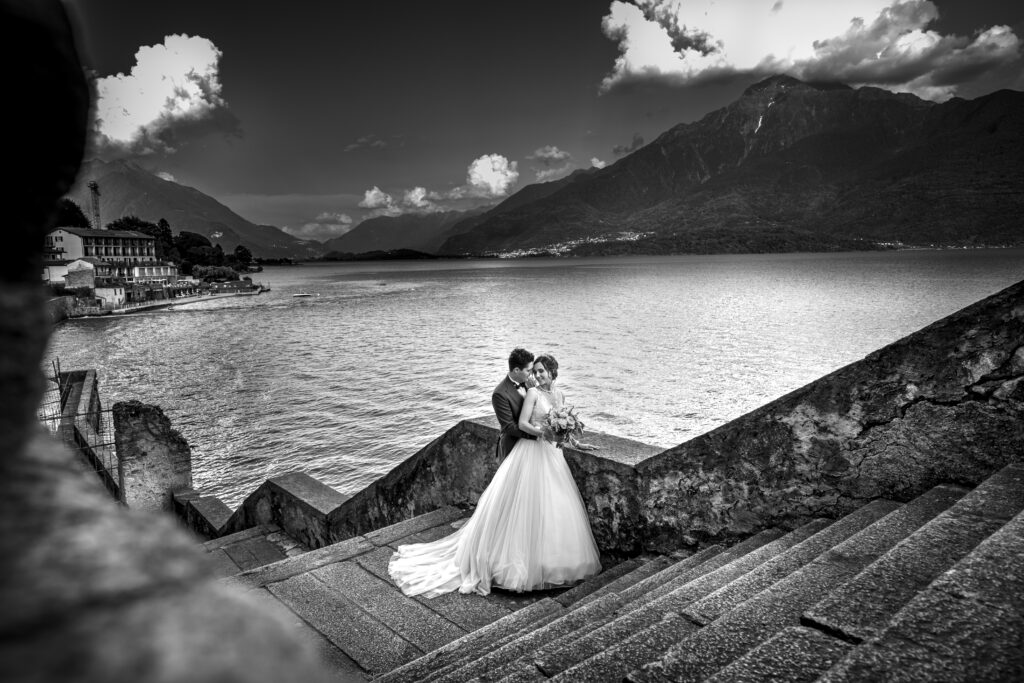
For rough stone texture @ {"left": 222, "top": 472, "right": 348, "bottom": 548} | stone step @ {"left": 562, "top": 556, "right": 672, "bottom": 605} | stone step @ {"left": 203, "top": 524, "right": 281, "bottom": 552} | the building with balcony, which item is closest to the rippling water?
rough stone texture @ {"left": 222, "top": 472, "right": 348, "bottom": 548}

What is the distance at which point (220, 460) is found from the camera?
18484mm

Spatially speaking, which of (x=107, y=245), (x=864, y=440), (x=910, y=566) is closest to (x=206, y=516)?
(x=864, y=440)

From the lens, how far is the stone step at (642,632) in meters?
Answer: 2.66

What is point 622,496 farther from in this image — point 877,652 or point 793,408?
point 877,652

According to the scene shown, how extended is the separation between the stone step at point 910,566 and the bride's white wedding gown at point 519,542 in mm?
2962

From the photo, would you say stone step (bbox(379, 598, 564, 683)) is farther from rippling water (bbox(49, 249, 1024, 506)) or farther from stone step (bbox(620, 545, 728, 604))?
rippling water (bbox(49, 249, 1024, 506))

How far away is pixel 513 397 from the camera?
5.77m

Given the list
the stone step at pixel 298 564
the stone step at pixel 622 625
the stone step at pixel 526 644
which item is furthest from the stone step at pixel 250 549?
the stone step at pixel 622 625

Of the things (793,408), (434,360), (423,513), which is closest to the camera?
(793,408)

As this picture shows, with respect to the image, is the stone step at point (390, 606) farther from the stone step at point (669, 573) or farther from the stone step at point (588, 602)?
the stone step at point (669, 573)

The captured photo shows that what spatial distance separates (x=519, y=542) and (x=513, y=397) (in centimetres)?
135

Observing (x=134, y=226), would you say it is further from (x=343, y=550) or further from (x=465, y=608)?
(x=465, y=608)

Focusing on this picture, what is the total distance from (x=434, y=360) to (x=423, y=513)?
29.6 m

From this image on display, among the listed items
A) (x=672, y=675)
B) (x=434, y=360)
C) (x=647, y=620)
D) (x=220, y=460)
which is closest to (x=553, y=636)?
(x=647, y=620)
